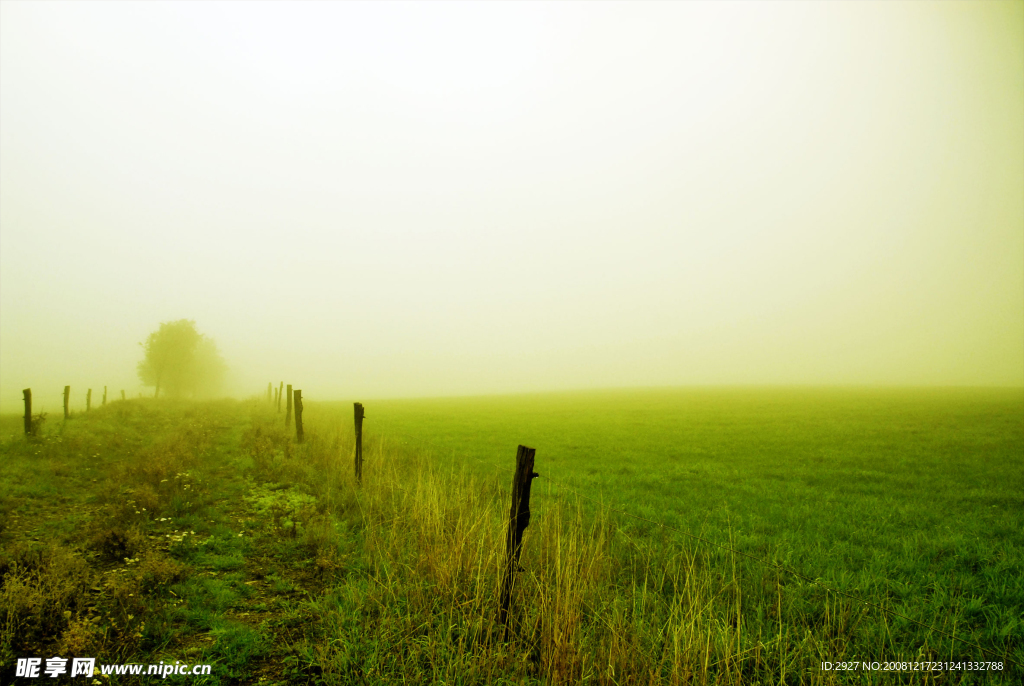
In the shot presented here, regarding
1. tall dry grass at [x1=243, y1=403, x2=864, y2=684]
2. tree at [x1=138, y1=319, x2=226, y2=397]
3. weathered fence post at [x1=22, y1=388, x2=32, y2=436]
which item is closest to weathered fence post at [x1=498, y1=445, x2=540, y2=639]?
tall dry grass at [x1=243, y1=403, x2=864, y2=684]

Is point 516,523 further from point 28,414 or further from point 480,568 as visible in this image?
point 28,414

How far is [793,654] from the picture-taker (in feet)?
16.7

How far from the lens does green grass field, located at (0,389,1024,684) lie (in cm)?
480

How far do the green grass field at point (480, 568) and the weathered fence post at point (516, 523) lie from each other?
0.52ft

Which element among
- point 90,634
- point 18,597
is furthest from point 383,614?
point 18,597

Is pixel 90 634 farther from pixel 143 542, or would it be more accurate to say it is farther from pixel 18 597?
pixel 143 542

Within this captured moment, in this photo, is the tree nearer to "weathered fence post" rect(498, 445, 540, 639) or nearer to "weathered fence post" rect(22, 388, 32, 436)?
"weathered fence post" rect(22, 388, 32, 436)

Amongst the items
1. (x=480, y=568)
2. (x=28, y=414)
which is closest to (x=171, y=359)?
(x=28, y=414)

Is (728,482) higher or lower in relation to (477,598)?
lower

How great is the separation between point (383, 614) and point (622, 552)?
14.8 ft

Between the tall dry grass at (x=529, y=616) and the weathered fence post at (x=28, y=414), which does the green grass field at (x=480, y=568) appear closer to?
the tall dry grass at (x=529, y=616)

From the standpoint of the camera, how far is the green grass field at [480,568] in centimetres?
480

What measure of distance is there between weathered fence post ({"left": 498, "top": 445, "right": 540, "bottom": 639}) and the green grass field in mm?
158

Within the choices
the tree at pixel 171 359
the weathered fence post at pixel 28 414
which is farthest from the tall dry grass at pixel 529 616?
the tree at pixel 171 359
